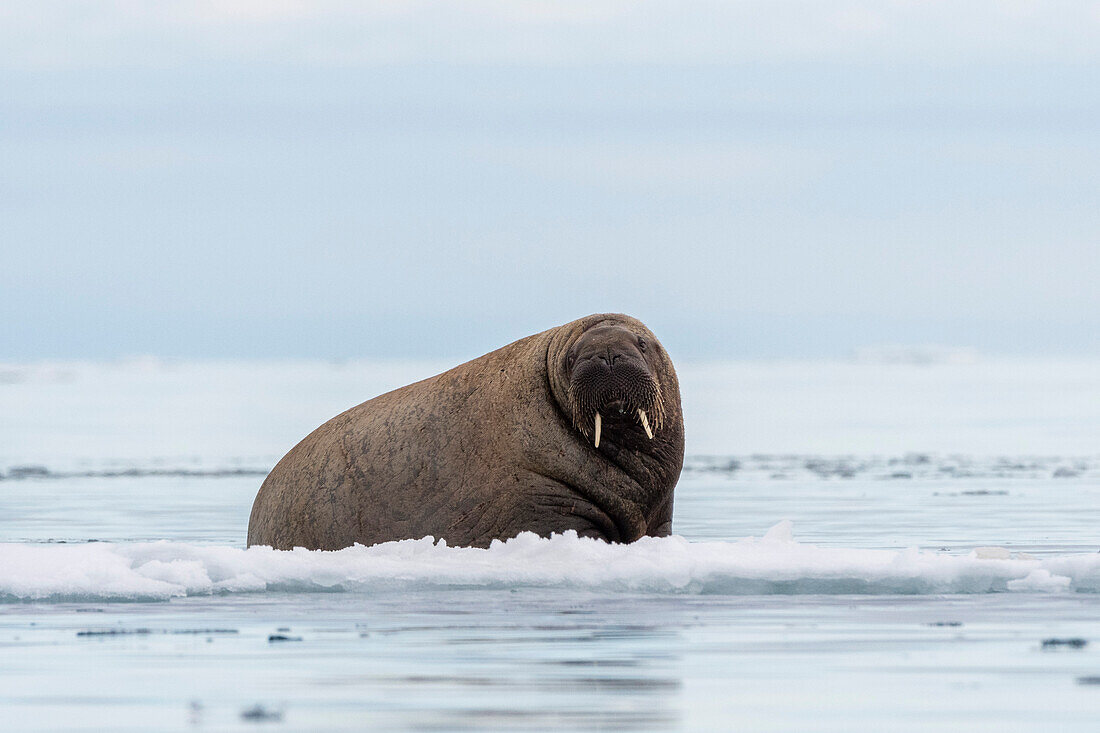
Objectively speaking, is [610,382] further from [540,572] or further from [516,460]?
[540,572]

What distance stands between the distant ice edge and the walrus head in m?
0.86

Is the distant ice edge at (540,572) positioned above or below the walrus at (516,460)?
below

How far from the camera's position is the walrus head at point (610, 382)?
432 inches

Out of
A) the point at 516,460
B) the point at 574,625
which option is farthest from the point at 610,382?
the point at 574,625

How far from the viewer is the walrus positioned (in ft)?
37.6

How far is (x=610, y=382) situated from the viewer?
11.0m

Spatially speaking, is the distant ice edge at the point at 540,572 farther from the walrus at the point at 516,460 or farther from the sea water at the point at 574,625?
the walrus at the point at 516,460

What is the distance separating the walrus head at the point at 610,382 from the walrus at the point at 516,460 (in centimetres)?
2

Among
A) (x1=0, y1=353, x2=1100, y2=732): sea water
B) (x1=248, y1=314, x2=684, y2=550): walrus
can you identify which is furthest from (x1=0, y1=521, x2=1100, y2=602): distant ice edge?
(x1=248, y1=314, x2=684, y2=550): walrus

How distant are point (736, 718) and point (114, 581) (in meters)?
4.52

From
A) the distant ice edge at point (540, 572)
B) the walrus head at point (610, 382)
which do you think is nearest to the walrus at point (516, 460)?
the walrus head at point (610, 382)

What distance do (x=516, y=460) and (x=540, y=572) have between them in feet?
4.80

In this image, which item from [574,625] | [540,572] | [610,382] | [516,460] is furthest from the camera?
[516,460]

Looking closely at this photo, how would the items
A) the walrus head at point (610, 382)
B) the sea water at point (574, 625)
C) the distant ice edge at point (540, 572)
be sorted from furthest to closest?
the walrus head at point (610, 382)
the distant ice edge at point (540, 572)
the sea water at point (574, 625)
